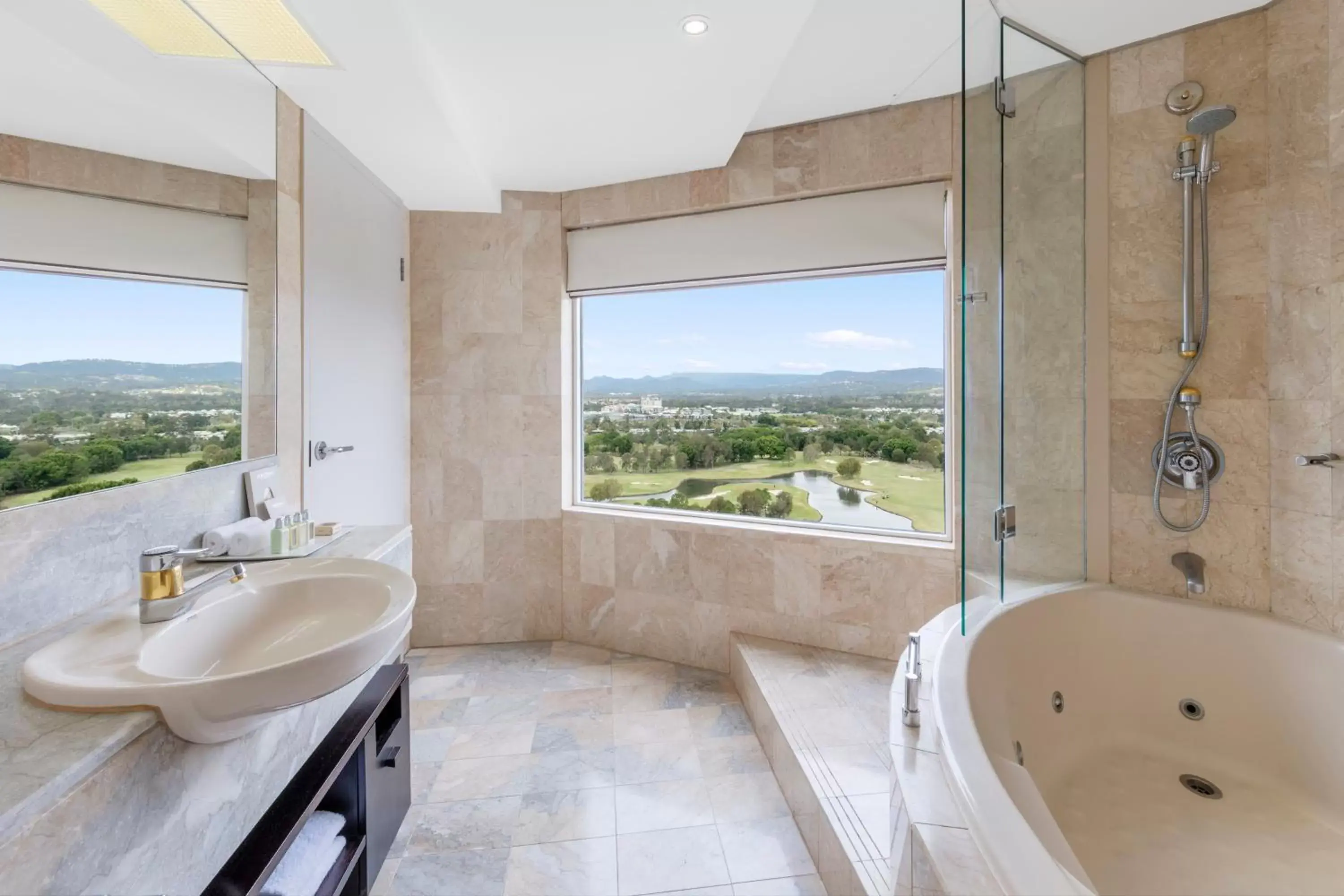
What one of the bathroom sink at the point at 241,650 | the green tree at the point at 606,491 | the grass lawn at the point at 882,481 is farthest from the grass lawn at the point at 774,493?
the bathroom sink at the point at 241,650

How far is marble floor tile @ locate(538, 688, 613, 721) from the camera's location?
2166 millimetres

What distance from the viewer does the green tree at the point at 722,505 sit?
2639 mm

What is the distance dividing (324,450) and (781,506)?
1899 mm

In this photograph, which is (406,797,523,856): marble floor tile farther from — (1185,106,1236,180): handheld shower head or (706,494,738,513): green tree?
(1185,106,1236,180): handheld shower head

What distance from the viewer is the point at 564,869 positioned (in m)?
1.47

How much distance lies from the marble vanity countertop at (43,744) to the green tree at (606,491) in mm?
2110

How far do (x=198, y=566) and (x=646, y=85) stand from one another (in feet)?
6.29

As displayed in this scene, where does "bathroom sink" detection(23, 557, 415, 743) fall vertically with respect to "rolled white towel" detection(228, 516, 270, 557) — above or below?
below

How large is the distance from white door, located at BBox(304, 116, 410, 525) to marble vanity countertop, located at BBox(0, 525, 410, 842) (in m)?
Result: 1.20

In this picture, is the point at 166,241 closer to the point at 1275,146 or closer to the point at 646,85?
the point at 646,85

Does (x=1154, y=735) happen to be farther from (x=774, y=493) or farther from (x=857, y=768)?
(x=774, y=493)

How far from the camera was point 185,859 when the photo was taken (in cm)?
80

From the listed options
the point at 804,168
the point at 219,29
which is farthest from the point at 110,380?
the point at 804,168

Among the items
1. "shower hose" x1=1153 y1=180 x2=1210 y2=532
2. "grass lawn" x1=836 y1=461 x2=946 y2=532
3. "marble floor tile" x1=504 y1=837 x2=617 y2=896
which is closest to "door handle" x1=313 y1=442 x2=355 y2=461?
"marble floor tile" x1=504 y1=837 x2=617 y2=896
